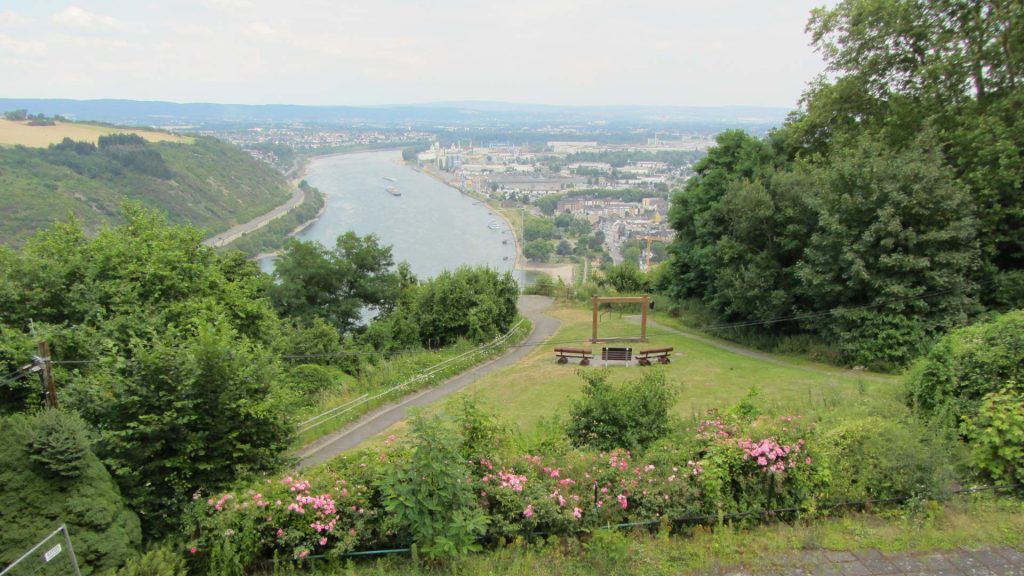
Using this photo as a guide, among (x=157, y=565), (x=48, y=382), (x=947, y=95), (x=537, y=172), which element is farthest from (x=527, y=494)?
(x=537, y=172)

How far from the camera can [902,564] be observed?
562 centimetres

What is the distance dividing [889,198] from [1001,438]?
9.92m

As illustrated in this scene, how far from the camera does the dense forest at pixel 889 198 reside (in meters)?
14.7

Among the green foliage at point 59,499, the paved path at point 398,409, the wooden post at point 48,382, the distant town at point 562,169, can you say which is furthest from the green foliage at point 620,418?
the distant town at point 562,169

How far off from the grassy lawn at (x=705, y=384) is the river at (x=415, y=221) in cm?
1496

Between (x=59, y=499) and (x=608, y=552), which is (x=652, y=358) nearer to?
(x=608, y=552)

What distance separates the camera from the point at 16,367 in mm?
9867

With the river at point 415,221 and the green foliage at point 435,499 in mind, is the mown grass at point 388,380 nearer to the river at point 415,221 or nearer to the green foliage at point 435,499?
the green foliage at point 435,499

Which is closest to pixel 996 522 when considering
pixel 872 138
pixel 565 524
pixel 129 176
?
pixel 565 524

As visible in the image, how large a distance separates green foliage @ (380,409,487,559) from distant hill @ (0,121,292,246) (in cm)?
3979

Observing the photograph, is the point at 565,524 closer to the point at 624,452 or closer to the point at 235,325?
the point at 624,452

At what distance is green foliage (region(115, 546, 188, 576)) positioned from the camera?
202 inches

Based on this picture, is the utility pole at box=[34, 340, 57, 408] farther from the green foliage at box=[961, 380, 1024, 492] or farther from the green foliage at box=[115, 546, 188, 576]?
the green foliage at box=[961, 380, 1024, 492]

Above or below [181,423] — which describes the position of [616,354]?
below
